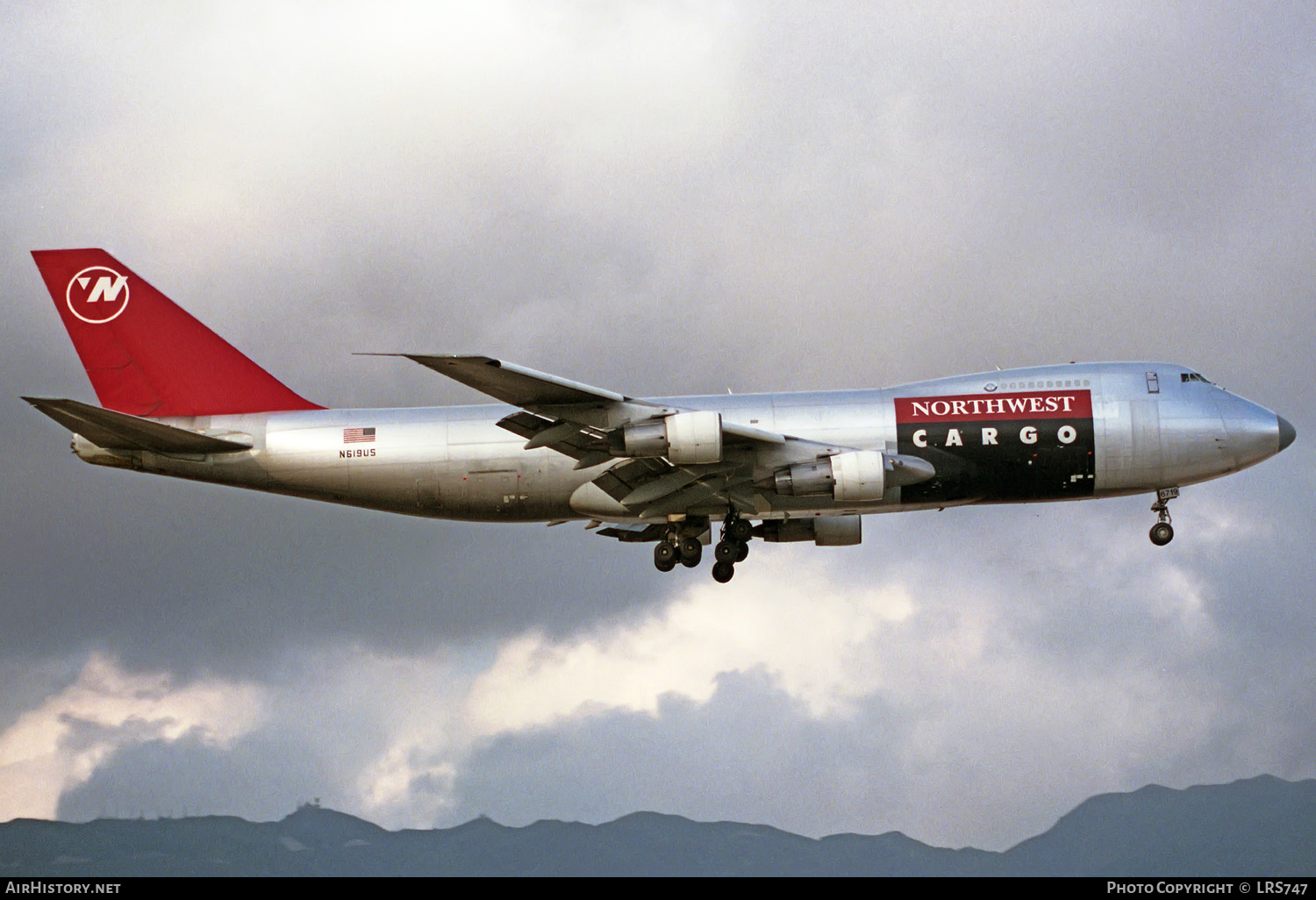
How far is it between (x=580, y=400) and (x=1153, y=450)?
57.2 ft

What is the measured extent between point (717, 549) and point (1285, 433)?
17.9 meters

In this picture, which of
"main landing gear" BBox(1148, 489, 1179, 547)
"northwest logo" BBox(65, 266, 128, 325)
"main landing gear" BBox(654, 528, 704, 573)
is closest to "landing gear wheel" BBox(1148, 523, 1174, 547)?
"main landing gear" BBox(1148, 489, 1179, 547)

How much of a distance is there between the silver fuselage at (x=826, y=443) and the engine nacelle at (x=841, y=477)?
1.85m

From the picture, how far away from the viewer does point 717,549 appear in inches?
1784

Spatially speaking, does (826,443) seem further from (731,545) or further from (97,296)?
(97,296)

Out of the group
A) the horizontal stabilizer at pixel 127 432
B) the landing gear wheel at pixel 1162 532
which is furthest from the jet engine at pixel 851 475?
the horizontal stabilizer at pixel 127 432

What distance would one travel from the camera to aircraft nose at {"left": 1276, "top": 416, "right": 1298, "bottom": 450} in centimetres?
4484

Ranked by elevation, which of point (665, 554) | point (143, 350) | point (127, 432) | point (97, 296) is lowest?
point (665, 554)

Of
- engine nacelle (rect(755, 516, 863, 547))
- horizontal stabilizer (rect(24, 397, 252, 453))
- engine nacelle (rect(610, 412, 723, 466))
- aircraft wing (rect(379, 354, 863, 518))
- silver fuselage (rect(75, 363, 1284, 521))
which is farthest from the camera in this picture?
engine nacelle (rect(755, 516, 863, 547))

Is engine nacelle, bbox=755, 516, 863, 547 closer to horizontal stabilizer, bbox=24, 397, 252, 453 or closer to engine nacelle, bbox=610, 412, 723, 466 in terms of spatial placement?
engine nacelle, bbox=610, 412, 723, 466

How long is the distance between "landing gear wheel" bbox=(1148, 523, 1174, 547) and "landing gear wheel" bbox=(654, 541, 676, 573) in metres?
15.0

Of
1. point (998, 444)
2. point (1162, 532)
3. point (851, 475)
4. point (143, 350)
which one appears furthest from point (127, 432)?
point (1162, 532)

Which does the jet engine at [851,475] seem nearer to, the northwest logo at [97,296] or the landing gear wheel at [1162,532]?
the landing gear wheel at [1162,532]
